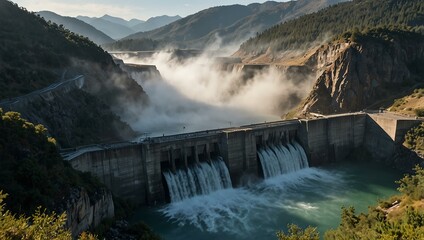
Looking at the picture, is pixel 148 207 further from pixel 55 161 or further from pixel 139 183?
pixel 55 161

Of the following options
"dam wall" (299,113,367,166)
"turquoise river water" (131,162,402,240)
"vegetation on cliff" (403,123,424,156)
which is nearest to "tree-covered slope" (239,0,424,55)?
"dam wall" (299,113,367,166)

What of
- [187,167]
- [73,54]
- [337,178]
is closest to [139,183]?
[187,167]

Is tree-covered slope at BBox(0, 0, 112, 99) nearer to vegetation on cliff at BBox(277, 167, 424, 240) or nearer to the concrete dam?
the concrete dam

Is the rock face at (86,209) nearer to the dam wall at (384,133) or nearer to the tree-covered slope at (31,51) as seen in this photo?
the tree-covered slope at (31,51)

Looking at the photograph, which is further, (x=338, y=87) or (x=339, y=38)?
(x=339, y=38)

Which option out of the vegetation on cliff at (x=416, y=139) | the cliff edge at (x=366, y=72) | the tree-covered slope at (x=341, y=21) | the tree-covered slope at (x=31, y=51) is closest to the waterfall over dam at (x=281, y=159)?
the vegetation on cliff at (x=416, y=139)

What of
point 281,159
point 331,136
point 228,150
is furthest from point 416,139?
point 228,150
